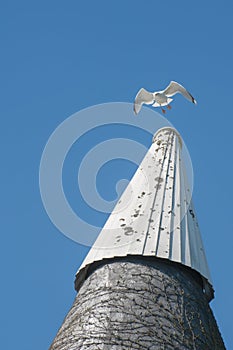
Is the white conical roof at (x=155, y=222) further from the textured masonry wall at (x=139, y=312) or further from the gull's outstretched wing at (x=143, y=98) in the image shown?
the gull's outstretched wing at (x=143, y=98)

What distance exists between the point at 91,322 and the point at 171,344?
35.9 inches

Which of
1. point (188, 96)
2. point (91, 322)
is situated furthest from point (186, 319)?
point (188, 96)

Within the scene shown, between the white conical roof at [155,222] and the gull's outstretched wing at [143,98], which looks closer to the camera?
the white conical roof at [155,222]

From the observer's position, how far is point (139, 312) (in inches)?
312

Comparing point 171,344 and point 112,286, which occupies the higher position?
point 112,286

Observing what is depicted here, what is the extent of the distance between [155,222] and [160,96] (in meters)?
3.49

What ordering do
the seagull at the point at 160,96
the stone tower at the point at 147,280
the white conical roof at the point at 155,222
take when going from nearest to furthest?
the stone tower at the point at 147,280, the white conical roof at the point at 155,222, the seagull at the point at 160,96

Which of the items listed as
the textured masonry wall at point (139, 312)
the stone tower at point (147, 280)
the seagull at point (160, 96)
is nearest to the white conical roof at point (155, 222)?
the stone tower at point (147, 280)

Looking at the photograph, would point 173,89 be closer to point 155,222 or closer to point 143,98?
point 143,98

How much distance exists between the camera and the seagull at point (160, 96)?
12273 mm

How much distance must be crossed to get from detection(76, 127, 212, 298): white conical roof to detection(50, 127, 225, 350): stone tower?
1cm

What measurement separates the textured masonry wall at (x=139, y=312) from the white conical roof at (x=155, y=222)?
0.21 m

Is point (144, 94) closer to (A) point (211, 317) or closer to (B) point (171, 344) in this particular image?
(A) point (211, 317)

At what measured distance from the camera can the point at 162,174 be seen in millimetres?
10477
